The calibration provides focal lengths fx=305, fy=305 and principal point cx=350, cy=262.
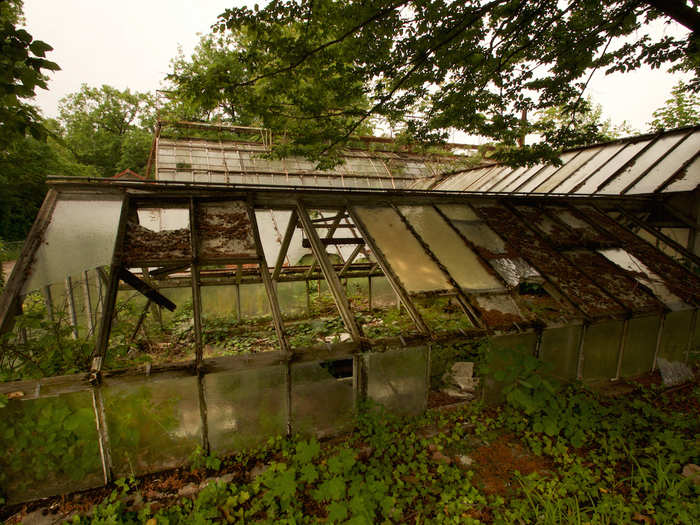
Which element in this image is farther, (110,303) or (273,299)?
(273,299)

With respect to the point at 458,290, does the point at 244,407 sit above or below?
below

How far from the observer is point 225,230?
13.0ft

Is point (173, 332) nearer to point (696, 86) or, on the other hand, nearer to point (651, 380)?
point (651, 380)

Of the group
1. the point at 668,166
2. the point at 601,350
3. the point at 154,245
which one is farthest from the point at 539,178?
the point at 154,245

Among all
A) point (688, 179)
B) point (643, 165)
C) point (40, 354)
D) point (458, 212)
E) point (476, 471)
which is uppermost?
point (643, 165)

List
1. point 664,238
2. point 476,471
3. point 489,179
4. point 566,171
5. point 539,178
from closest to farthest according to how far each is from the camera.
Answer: point 476,471 < point 664,238 < point 566,171 < point 539,178 < point 489,179

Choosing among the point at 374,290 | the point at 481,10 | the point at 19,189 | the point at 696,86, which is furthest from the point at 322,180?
the point at 19,189

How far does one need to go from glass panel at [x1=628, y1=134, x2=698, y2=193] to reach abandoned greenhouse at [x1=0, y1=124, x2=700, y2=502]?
45 mm

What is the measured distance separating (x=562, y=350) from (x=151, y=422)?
4.94 metres

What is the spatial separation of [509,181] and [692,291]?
5.76 m

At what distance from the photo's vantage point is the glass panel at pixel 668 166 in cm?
703

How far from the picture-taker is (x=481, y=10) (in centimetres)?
441

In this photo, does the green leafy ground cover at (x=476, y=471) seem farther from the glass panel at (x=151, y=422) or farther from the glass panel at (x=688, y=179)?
the glass panel at (x=688, y=179)

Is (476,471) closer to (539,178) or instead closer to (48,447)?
(48,447)
